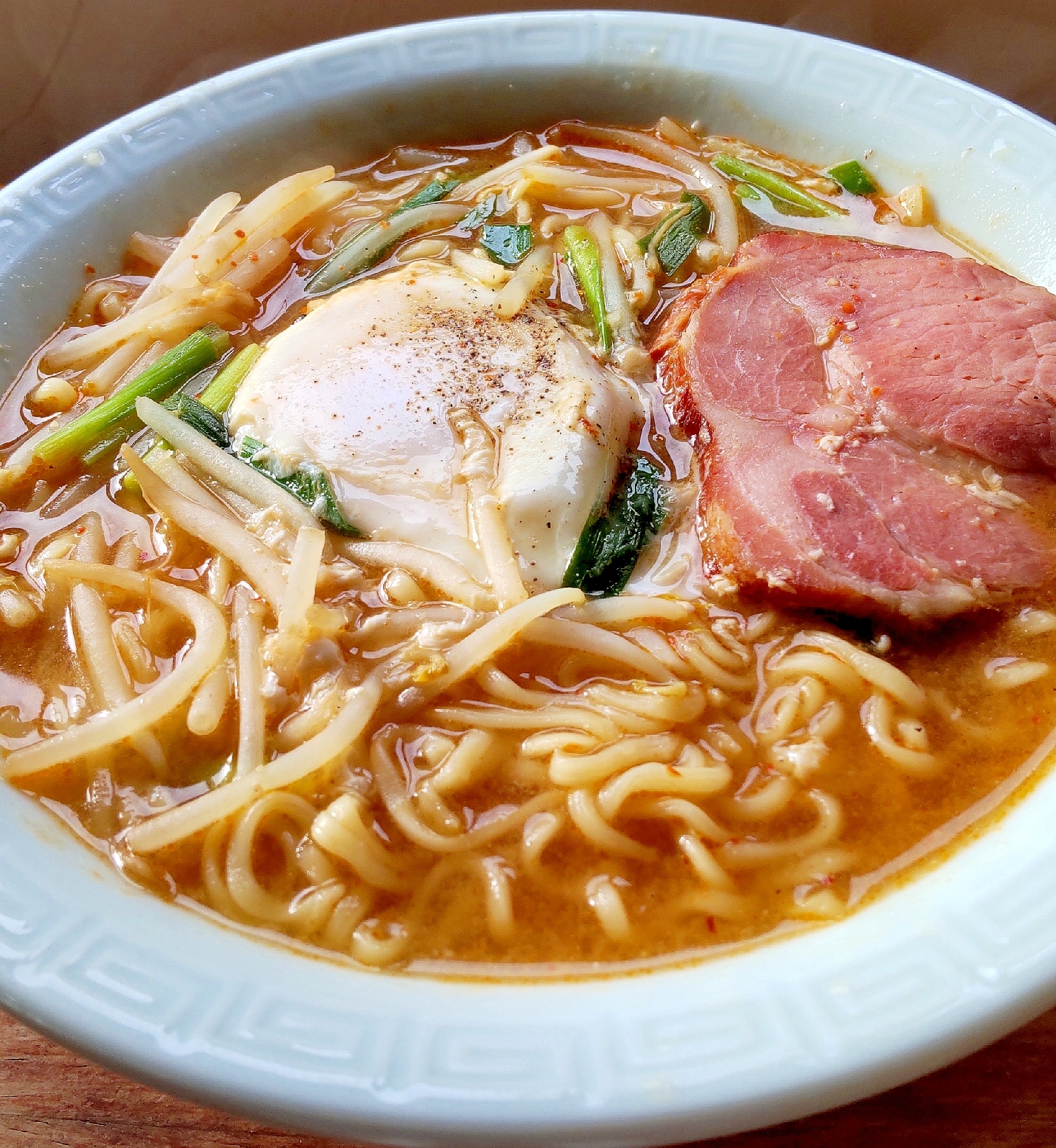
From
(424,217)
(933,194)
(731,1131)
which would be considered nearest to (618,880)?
(731,1131)

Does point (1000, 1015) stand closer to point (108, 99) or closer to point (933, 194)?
Answer: point (933, 194)

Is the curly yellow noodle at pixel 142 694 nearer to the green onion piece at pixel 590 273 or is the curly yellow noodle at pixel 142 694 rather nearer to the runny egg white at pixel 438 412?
the runny egg white at pixel 438 412

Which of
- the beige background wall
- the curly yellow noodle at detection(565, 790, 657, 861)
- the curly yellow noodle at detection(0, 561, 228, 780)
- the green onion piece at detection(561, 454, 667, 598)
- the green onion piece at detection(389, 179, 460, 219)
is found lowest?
the curly yellow noodle at detection(565, 790, 657, 861)

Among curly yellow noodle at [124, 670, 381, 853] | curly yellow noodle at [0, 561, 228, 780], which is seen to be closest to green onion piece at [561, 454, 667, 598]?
curly yellow noodle at [124, 670, 381, 853]

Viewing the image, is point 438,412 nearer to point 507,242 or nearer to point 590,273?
point 590,273

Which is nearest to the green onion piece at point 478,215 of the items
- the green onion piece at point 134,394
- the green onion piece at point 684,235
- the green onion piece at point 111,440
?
the green onion piece at point 684,235

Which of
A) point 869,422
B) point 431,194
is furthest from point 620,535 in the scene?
point 431,194

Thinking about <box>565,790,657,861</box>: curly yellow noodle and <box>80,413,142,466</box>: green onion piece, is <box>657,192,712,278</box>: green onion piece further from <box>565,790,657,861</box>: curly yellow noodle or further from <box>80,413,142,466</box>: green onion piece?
<box>565,790,657,861</box>: curly yellow noodle
